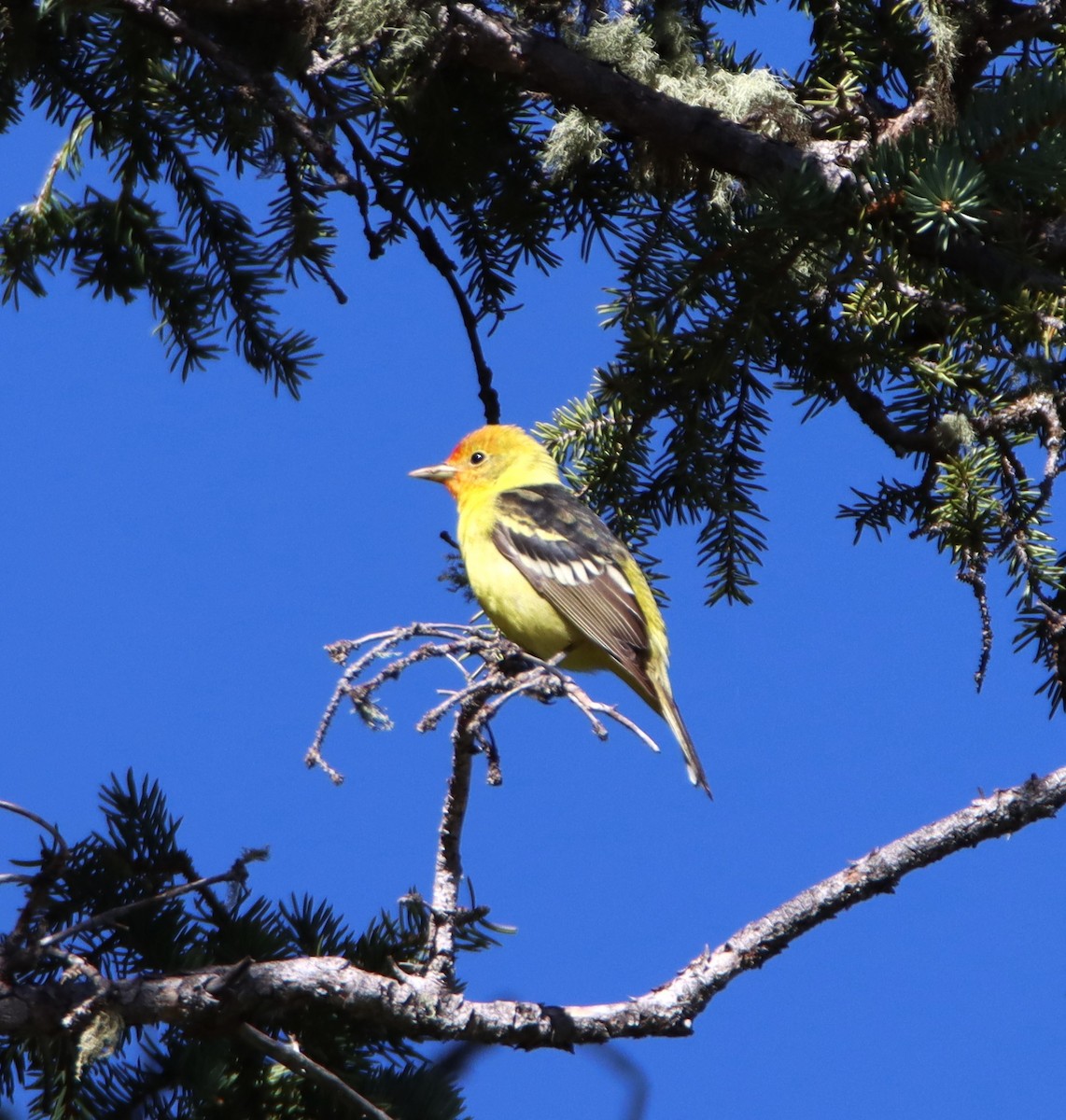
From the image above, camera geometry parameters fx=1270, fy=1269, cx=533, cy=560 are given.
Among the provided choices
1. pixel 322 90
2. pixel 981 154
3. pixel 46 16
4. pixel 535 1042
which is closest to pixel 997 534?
pixel 981 154

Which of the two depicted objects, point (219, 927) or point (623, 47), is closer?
point (219, 927)

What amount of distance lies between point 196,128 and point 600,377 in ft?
3.59

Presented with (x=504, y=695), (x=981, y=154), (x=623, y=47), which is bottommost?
(x=504, y=695)

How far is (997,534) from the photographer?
8.98ft

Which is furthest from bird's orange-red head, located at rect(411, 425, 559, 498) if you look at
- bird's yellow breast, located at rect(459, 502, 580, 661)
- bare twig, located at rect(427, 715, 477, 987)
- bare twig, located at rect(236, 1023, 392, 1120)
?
bare twig, located at rect(236, 1023, 392, 1120)

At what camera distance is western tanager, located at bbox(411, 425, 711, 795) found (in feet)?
11.7

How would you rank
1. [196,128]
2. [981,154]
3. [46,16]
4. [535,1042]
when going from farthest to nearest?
[196,128] → [46,16] → [981,154] → [535,1042]

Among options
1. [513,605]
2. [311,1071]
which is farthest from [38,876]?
[513,605]

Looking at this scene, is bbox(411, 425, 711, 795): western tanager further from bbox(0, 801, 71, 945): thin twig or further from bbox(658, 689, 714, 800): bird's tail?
bbox(0, 801, 71, 945): thin twig

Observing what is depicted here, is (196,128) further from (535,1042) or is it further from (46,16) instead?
(535,1042)

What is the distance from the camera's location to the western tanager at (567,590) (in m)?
3.56

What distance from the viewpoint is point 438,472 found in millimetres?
4414

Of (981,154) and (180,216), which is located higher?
(180,216)

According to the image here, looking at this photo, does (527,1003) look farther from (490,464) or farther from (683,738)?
(490,464)
